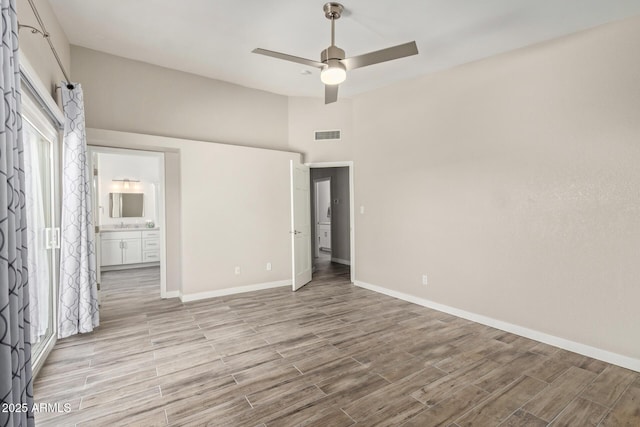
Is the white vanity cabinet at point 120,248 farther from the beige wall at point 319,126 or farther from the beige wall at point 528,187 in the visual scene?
the beige wall at point 528,187

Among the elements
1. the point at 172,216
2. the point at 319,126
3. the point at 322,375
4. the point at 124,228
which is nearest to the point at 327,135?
the point at 319,126

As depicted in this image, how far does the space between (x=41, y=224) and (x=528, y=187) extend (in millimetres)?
4998

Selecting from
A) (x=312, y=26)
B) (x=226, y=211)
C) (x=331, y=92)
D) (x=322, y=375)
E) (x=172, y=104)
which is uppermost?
(x=312, y=26)

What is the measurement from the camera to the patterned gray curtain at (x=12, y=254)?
113 centimetres

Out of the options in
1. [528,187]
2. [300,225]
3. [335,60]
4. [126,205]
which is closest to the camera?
[335,60]

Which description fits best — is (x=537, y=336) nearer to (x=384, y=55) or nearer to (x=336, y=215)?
(x=384, y=55)

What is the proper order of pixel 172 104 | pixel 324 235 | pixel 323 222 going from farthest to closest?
pixel 323 222 < pixel 324 235 < pixel 172 104

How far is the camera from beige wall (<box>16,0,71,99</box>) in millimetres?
2307

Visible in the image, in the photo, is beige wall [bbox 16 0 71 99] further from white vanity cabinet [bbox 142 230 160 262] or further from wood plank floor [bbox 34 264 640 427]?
white vanity cabinet [bbox 142 230 160 262]

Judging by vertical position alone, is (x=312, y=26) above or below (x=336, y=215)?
above

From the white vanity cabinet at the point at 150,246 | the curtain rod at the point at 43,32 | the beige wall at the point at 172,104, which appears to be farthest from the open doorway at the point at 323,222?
the curtain rod at the point at 43,32

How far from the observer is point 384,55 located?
9.37 ft

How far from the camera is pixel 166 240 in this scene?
4836 mm

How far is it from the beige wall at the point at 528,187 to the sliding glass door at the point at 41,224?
414 centimetres
